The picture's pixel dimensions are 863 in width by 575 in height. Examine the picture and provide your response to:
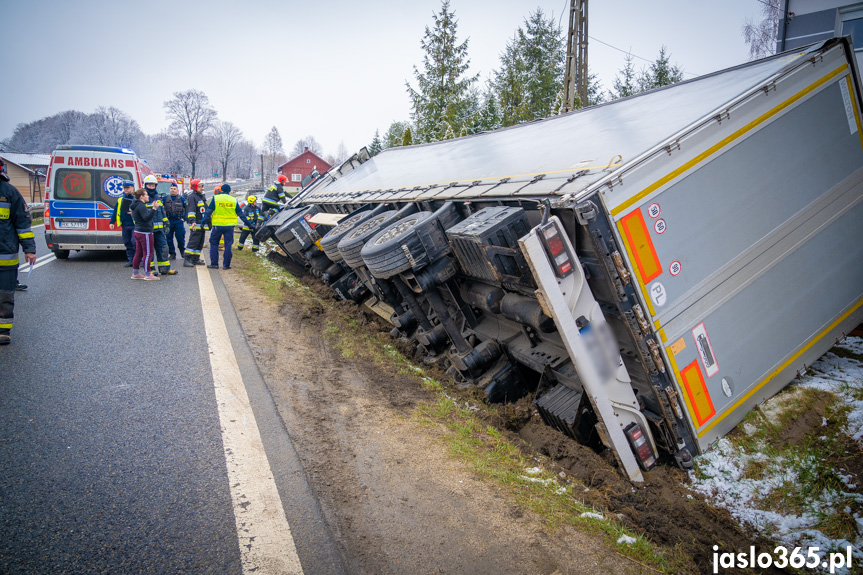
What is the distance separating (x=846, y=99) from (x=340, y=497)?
16.1 feet

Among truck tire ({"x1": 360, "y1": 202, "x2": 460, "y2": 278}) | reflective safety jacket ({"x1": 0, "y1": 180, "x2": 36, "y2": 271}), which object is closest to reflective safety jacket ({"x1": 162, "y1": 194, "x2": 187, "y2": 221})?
reflective safety jacket ({"x1": 0, "y1": 180, "x2": 36, "y2": 271})

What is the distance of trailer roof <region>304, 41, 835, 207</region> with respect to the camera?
3758mm

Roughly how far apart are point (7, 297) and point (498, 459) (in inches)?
206

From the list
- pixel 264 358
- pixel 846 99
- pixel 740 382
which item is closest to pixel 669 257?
pixel 740 382

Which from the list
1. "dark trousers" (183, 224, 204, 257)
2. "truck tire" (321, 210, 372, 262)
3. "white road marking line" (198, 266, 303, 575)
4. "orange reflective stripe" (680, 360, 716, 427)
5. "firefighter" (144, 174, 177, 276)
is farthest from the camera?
Result: "dark trousers" (183, 224, 204, 257)

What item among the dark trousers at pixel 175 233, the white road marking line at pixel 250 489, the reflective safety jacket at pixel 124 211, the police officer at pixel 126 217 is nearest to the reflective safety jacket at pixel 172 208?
the dark trousers at pixel 175 233

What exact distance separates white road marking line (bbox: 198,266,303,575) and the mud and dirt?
0.78ft

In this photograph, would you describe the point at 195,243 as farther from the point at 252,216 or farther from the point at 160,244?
the point at 252,216

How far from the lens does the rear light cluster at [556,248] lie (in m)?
3.37

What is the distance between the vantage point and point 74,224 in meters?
10.0

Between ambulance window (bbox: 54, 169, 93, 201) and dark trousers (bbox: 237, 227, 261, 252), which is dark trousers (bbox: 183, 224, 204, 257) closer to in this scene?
ambulance window (bbox: 54, 169, 93, 201)

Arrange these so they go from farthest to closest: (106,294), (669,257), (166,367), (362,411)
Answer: (106,294) → (166,367) → (362,411) → (669,257)

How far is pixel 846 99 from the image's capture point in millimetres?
4168

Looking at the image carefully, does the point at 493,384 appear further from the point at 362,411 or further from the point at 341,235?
the point at 341,235
